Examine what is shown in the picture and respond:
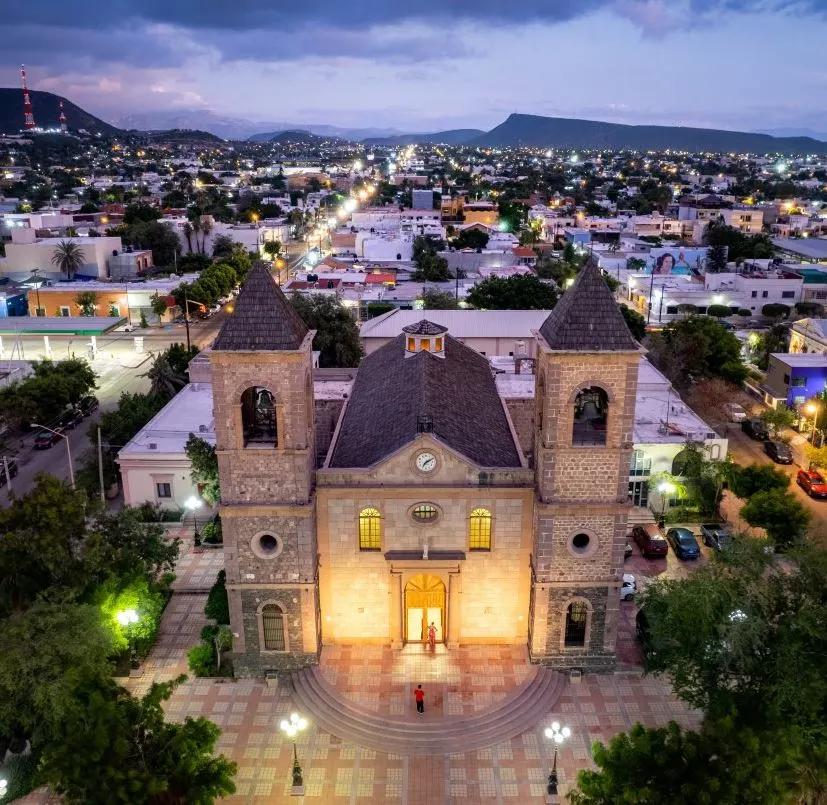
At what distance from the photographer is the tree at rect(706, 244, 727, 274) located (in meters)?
104

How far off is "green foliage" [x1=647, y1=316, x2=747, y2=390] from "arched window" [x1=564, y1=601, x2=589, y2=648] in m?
36.2

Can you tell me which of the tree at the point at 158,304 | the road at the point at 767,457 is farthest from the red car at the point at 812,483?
the tree at the point at 158,304

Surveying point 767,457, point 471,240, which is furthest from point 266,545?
point 471,240

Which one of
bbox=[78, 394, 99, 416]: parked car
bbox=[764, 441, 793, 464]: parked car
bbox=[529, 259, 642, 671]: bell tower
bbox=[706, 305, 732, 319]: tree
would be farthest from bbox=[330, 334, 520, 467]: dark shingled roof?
bbox=[706, 305, 732, 319]: tree

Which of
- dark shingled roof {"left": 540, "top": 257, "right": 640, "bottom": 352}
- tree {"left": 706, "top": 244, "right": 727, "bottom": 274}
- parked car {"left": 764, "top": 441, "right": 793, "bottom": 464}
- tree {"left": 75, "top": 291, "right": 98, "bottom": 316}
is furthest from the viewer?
tree {"left": 706, "top": 244, "right": 727, "bottom": 274}

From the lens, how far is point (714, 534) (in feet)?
135

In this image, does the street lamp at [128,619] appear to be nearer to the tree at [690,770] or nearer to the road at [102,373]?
the tree at [690,770]

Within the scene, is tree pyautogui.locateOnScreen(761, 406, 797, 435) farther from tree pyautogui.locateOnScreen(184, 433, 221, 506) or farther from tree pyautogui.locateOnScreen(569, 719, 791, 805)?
tree pyautogui.locateOnScreen(184, 433, 221, 506)

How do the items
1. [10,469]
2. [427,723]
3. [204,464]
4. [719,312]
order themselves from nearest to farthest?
[427,723] → [204,464] → [10,469] → [719,312]

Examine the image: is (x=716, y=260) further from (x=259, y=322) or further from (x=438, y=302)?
(x=259, y=322)

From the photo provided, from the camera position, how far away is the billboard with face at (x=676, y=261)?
107500 millimetres

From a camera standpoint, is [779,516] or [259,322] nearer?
[259,322]

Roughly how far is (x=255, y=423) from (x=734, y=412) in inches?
1730

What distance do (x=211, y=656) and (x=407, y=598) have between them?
8686 millimetres
